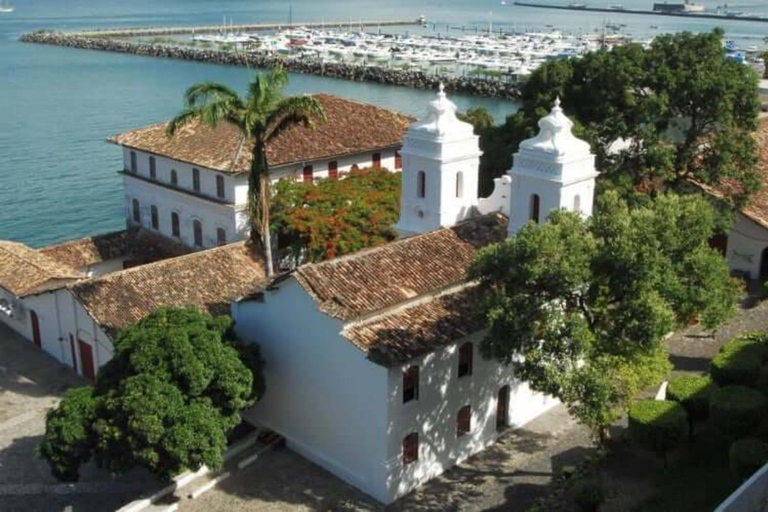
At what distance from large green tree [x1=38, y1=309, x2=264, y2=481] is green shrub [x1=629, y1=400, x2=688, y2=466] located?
31.8 feet

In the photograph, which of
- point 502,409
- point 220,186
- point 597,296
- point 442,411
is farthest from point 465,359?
point 220,186

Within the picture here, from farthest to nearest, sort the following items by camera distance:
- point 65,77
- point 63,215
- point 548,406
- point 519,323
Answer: point 65,77, point 63,215, point 548,406, point 519,323

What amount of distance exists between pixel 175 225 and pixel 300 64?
82.4m

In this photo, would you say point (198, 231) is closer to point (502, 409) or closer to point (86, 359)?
point (86, 359)

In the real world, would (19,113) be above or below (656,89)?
below

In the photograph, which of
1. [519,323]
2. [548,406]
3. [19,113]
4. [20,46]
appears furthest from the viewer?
[20,46]

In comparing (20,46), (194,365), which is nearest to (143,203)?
(194,365)

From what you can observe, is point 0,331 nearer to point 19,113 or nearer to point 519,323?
point 519,323

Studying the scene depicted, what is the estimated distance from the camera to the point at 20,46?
149 meters

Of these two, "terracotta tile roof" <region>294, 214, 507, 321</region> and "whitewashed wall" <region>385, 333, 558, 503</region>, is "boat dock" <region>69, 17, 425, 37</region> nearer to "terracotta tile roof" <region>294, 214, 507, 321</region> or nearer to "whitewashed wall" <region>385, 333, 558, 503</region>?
"terracotta tile roof" <region>294, 214, 507, 321</region>

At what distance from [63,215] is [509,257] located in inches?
1627

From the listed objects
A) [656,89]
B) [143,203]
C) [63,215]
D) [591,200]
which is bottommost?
[63,215]

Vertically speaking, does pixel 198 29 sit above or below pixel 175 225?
above

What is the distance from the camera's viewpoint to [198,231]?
40.6 metres
